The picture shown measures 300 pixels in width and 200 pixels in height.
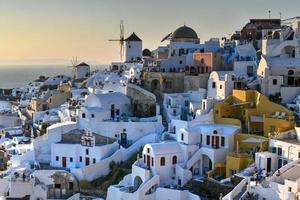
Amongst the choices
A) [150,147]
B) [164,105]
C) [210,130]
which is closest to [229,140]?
[210,130]

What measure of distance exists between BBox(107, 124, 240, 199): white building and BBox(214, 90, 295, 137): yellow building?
1206 millimetres

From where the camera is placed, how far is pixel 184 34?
47875 mm

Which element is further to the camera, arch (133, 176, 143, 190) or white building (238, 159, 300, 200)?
arch (133, 176, 143, 190)

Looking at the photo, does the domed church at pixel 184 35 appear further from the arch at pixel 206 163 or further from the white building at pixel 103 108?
the arch at pixel 206 163

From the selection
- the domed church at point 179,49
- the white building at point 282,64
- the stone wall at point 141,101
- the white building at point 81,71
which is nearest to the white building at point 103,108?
the stone wall at point 141,101

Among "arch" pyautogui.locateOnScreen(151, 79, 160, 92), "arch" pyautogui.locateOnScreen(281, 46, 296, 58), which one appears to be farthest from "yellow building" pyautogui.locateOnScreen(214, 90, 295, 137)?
"arch" pyautogui.locateOnScreen(151, 79, 160, 92)

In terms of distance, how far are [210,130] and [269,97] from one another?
540 cm

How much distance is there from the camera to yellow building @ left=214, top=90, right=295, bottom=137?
27797mm

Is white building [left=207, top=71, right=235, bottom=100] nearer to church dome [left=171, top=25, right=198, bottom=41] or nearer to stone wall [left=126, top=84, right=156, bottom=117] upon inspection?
stone wall [left=126, top=84, right=156, bottom=117]

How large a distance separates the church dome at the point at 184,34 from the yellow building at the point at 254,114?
16.8 meters

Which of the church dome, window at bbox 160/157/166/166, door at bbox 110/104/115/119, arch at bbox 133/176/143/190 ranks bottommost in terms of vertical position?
arch at bbox 133/176/143/190

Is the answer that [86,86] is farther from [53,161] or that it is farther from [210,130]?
[210,130]

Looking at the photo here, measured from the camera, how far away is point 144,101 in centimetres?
→ 3616

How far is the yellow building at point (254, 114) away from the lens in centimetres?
2780
